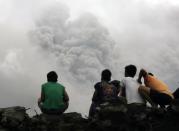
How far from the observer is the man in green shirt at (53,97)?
1759 centimetres

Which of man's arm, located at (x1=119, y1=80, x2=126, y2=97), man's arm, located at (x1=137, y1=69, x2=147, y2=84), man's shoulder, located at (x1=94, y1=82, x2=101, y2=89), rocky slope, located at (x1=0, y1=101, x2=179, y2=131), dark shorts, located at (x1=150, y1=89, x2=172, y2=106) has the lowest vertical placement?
rocky slope, located at (x1=0, y1=101, x2=179, y2=131)

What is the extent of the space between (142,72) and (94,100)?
2325mm

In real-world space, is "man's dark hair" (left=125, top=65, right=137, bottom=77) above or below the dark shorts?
above

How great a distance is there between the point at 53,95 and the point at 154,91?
158 inches

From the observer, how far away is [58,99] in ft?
58.4

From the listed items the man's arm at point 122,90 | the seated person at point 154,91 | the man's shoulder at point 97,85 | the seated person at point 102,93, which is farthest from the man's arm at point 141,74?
the man's shoulder at point 97,85

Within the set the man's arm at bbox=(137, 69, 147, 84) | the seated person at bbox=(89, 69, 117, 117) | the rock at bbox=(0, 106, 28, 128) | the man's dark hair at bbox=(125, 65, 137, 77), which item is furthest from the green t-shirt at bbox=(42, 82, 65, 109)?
the man's arm at bbox=(137, 69, 147, 84)

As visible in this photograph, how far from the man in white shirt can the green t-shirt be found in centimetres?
258

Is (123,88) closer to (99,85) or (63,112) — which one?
(99,85)

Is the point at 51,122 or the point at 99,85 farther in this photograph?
the point at 99,85

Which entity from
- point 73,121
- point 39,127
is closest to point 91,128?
point 73,121

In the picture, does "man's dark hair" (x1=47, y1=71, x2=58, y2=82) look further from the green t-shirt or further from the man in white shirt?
the man in white shirt

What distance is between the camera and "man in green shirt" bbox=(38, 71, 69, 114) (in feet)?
57.7

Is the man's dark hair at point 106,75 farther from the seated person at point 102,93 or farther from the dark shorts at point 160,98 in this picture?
the dark shorts at point 160,98
